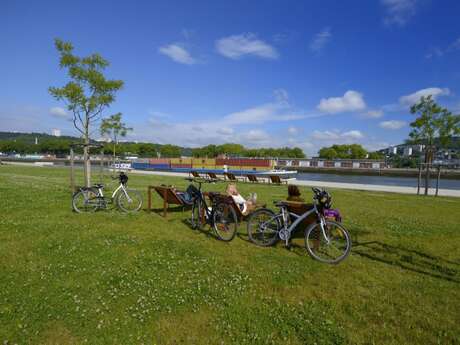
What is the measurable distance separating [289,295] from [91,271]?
2831 mm

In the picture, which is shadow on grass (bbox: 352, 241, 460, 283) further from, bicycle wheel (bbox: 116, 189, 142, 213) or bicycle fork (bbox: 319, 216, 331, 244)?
bicycle wheel (bbox: 116, 189, 142, 213)

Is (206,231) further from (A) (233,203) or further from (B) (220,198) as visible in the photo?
(A) (233,203)

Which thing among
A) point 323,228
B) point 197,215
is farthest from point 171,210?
point 323,228

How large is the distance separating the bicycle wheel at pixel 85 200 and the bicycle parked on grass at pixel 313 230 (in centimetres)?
494

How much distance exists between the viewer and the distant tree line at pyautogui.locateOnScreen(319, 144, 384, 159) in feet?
382

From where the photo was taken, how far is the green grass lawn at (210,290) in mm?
2703

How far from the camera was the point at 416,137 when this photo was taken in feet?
49.3

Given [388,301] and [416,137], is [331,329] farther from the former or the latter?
[416,137]

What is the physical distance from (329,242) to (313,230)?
331mm

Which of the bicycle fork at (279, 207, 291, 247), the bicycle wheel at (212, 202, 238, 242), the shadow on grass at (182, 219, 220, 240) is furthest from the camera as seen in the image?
the shadow on grass at (182, 219, 220, 240)

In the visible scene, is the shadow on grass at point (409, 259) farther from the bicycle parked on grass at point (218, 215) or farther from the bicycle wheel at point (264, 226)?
the bicycle parked on grass at point (218, 215)

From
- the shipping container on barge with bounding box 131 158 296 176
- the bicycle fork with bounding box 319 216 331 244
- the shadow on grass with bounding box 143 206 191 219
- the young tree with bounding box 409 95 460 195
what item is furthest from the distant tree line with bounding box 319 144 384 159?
the bicycle fork with bounding box 319 216 331 244

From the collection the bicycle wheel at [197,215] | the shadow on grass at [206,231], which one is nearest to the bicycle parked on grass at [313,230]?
the shadow on grass at [206,231]

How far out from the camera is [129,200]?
834cm
